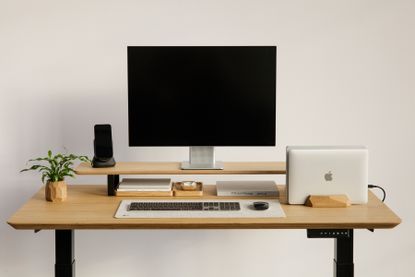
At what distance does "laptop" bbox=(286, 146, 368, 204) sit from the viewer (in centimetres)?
277

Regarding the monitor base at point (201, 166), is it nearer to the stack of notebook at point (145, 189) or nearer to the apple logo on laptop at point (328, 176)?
the stack of notebook at point (145, 189)

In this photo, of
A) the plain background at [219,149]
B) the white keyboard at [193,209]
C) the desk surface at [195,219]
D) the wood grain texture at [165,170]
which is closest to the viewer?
the desk surface at [195,219]

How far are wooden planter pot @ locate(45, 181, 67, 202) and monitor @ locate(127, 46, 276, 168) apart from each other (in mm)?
381

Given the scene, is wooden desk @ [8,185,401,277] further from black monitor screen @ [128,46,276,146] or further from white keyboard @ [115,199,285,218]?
black monitor screen @ [128,46,276,146]

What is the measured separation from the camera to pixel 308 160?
2771 mm

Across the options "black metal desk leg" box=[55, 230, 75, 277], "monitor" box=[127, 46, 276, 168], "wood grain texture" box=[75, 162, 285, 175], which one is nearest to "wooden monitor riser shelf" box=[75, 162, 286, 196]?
"wood grain texture" box=[75, 162, 285, 175]

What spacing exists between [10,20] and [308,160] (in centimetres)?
176

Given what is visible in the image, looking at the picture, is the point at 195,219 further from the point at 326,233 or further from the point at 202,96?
the point at 202,96

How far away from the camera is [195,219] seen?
2553 mm

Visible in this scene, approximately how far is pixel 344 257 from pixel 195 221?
67 centimetres

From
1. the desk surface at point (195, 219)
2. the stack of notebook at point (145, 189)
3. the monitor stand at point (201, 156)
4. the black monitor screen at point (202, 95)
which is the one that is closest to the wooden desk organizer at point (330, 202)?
the desk surface at point (195, 219)

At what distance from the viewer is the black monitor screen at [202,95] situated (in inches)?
117

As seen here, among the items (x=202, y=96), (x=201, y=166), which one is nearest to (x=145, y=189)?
(x=201, y=166)

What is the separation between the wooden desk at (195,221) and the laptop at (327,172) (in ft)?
0.23
